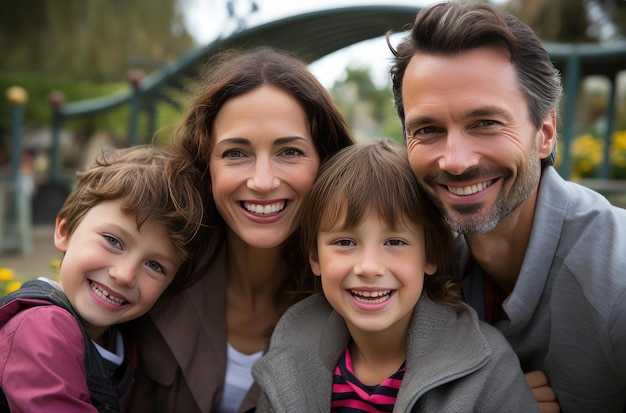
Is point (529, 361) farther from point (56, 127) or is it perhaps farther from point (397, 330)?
point (56, 127)

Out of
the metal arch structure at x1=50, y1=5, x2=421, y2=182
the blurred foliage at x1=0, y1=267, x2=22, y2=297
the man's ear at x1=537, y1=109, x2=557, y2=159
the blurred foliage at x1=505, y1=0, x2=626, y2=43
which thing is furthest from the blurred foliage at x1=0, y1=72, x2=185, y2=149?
the man's ear at x1=537, y1=109, x2=557, y2=159

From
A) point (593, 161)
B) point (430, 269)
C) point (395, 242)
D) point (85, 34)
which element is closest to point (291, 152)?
point (395, 242)

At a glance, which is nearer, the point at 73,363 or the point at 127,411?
the point at 73,363

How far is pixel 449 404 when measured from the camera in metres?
1.91

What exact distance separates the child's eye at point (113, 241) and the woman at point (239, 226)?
363mm

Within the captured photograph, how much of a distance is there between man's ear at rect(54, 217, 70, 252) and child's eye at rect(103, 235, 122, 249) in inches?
8.8

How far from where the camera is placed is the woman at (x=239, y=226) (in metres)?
2.40

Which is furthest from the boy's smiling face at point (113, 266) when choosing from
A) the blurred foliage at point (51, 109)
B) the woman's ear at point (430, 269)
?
the blurred foliage at point (51, 109)

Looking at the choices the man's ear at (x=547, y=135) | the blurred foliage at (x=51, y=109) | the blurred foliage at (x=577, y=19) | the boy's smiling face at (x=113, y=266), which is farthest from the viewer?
the blurred foliage at (x=51, y=109)

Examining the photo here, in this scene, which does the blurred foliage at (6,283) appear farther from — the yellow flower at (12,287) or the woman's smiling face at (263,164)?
the woman's smiling face at (263,164)

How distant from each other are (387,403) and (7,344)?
4.04ft

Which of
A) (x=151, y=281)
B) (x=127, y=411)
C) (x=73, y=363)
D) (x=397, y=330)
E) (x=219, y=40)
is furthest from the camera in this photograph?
(x=219, y=40)

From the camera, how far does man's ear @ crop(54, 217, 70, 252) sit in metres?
2.46

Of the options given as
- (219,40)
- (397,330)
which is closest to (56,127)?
(219,40)
